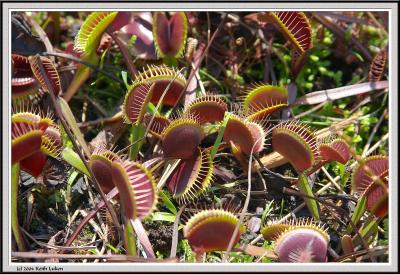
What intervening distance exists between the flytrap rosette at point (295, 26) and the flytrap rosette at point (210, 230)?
1.03 meters

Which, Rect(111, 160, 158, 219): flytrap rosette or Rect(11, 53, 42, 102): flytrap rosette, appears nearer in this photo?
Rect(111, 160, 158, 219): flytrap rosette

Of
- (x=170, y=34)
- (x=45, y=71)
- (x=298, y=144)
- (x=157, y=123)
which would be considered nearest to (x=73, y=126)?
(x=45, y=71)

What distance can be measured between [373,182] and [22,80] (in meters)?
1.68

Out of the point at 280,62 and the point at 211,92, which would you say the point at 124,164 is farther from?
the point at 280,62

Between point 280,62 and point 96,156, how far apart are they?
4.43 feet

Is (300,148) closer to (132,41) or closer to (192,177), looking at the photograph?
(192,177)

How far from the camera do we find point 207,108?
239 centimetres

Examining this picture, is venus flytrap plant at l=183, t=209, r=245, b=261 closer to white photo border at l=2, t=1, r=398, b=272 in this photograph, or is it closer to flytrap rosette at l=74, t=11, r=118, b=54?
white photo border at l=2, t=1, r=398, b=272

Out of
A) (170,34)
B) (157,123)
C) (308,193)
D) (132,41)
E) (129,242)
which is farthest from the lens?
(132,41)

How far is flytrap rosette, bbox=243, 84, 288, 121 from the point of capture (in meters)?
2.54

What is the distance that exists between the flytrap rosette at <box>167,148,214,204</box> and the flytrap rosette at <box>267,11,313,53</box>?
0.73 m

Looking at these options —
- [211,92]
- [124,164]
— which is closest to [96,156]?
[124,164]

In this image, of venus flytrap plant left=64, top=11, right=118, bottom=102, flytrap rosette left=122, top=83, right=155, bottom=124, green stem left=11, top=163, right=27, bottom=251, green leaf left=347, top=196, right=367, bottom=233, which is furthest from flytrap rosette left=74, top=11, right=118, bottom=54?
green leaf left=347, top=196, right=367, bottom=233

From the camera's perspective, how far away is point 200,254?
2.06m
